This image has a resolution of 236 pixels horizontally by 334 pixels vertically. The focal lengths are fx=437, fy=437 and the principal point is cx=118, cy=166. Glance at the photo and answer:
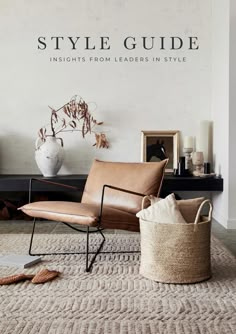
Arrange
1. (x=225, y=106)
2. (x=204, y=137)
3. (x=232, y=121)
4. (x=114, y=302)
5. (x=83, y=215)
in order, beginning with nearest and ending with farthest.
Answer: (x=114, y=302) → (x=83, y=215) → (x=232, y=121) → (x=225, y=106) → (x=204, y=137)

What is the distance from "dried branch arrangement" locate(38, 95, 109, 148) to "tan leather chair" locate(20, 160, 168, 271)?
148 centimetres

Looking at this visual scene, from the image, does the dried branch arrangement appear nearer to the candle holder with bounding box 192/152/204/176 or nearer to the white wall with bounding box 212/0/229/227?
the candle holder with bounding box 192/152/204/176

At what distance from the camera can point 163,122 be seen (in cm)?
529

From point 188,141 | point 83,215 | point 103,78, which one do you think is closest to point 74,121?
point 103,78

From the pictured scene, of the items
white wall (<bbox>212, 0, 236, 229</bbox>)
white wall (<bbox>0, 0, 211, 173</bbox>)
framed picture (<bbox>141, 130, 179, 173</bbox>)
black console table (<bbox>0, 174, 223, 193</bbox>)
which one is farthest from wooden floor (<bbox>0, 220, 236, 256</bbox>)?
framed picture (<bbox>141, 130, 179, 173</bbox>)

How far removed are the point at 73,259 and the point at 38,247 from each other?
1.65 ft

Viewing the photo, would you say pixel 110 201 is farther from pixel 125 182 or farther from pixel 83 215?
pixel 83 215

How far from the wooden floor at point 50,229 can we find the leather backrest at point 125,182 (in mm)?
883

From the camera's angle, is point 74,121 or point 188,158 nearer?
point 188,158

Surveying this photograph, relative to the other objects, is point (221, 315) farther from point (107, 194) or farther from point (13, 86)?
point (13, 86)

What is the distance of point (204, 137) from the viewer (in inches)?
202

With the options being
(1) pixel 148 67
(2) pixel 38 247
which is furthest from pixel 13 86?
(2) pixel 38 247

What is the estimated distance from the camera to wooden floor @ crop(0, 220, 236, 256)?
161 inches

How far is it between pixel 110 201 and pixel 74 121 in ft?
6.72
